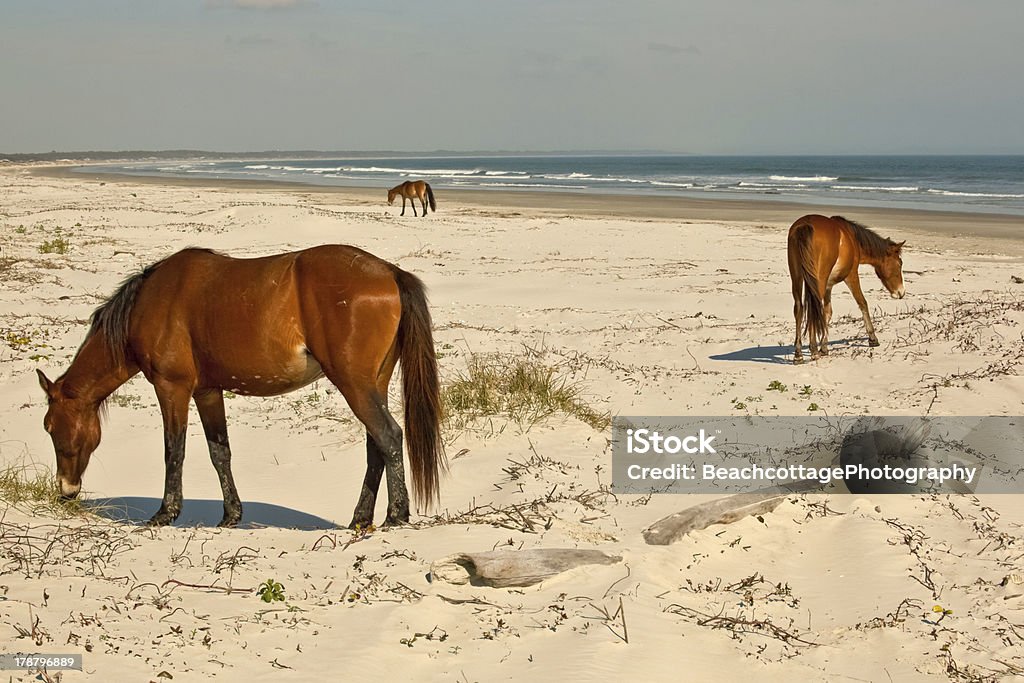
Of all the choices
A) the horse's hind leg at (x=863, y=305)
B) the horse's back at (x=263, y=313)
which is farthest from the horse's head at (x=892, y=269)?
the horse's back at (x=263, y=313)

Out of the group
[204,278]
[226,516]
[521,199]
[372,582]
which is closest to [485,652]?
[372,582]

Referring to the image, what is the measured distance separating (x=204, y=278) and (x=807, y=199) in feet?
148

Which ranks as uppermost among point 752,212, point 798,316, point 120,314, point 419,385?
point 120,314

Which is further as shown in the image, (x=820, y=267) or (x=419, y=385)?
(x=820, y=267)

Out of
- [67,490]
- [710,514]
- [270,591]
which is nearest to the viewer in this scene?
[270,591]

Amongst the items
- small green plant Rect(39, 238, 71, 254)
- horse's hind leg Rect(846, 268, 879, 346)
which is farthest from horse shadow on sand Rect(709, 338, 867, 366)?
small green plant Rect(39, 238, 71, 254)

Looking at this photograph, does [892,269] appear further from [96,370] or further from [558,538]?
[96,370]

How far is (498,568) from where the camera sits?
15.5ft

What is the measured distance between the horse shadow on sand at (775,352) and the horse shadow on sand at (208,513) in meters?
6.17

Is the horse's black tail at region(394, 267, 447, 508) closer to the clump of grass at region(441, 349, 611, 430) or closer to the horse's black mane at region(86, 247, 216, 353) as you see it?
the horse's black mane at region(86, 247, 216, 353)

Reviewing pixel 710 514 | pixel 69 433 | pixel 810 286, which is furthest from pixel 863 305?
pixel 69 433

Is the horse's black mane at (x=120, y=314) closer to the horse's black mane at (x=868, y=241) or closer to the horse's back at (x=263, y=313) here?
the horse's back at (x=263, y=313)

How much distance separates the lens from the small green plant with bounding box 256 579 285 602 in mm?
4477

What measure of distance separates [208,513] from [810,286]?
716cm
